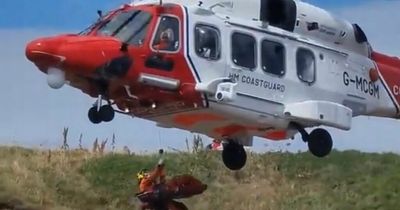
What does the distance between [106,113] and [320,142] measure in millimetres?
3985

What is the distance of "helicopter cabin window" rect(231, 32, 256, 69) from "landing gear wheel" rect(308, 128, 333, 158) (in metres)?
1.83

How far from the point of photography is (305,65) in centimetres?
2208

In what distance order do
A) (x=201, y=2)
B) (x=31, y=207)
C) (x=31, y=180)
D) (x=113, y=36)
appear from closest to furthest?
(x=113, y=36) → (x=201, y=2) → (x=31, y=207) → (x=31, y=180)

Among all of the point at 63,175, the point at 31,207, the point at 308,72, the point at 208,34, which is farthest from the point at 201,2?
the point at 63,175

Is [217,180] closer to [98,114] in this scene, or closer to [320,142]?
[320,142]

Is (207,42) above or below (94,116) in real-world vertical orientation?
above

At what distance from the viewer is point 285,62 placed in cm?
2166

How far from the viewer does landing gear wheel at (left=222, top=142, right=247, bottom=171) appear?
77.5 ft

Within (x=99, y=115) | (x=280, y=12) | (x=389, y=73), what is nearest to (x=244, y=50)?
(x=280, y=12)

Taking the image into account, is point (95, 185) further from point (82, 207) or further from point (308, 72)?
point (308, 72)

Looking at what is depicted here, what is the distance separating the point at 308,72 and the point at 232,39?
1793 mm

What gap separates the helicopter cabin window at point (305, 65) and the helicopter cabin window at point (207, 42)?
1783mm

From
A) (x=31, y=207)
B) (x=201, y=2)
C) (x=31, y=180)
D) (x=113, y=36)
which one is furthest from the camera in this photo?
(x=31, y=180)

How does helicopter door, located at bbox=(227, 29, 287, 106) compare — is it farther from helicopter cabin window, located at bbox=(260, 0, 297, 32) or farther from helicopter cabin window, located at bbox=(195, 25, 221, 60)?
helicopter cabin window, located at bbox=(260, 0, 297, 32)
